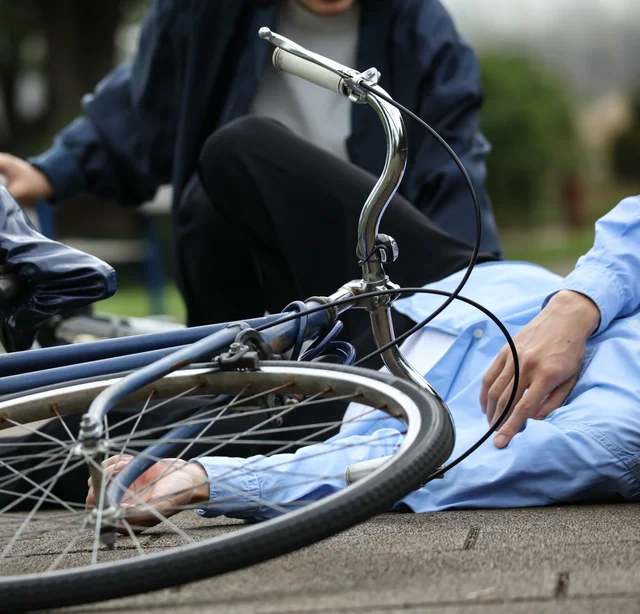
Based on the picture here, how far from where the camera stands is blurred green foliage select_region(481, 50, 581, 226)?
16.2 metres

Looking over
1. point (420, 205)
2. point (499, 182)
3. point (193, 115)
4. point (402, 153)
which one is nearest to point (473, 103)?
point (420, 205)

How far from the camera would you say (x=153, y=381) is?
1.41 meters

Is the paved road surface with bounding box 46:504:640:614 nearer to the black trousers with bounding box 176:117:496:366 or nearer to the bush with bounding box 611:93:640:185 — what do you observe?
the black trousers with bounding box 176:117:496:366

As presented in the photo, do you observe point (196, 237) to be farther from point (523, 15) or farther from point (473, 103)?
point (523, 15)

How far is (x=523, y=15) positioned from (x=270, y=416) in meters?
23.9

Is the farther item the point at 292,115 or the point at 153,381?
the point at 292,115

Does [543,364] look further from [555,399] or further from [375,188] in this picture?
[375,188]

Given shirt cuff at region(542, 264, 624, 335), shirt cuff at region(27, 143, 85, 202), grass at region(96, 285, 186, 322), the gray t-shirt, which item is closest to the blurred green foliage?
grass at region(96, 285, 186, 322)

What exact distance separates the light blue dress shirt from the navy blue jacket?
3.10 ft

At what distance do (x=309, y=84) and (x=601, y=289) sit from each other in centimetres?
150

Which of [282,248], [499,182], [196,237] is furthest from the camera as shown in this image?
[499,182]

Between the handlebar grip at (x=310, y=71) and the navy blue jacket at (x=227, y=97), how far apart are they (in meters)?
1.26

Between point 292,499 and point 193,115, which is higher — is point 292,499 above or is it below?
below

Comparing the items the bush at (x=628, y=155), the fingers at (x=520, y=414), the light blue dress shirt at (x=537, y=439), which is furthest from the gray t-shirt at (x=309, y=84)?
the bush at (x=628, y=155)
